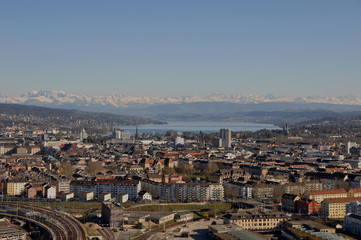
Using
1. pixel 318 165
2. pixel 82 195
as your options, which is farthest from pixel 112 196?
pixel 318 165

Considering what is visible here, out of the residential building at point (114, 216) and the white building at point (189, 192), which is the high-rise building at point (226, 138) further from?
the residential building at point (114, 216)

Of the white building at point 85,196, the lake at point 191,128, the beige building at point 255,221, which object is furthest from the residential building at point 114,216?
Answer: the lake at point 191,128

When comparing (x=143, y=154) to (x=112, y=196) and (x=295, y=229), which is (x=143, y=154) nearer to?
(x=112, y=196)

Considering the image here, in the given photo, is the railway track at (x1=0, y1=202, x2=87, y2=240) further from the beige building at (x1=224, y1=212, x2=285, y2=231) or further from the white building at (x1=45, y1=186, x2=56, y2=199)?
the beige building at (x1=224, y1=212, x2=285, y2=231)

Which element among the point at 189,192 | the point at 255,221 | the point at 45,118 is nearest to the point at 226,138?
the point at 189,192

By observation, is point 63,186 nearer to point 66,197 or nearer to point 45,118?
point 66,197

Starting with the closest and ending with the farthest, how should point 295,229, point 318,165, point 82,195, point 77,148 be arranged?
1. point 295,229
2. point 82,195
3. point 318,165
4. point 77,148
